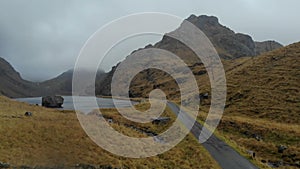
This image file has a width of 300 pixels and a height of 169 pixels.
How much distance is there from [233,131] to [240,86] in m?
39.4

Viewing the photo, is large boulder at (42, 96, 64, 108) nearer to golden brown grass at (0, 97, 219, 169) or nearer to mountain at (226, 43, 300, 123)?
mountain at (226, 43, 300, 123)

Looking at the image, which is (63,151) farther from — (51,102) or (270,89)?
(270,89)

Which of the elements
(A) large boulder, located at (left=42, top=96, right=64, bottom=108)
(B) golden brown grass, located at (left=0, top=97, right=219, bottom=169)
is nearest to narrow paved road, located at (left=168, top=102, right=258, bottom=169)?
(B) golden brown grass, located at (left=0, top=97, right=219, bottom=169)

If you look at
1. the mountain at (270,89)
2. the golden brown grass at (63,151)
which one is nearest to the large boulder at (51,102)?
the mountain at (270,89)

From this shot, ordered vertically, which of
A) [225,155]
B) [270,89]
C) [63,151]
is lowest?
[225,155]

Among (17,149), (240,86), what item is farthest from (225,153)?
(240,86)

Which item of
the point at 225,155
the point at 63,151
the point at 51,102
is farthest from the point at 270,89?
the point at 63,151

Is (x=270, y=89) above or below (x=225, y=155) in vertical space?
above

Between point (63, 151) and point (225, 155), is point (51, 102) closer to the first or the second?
point (63, 151)

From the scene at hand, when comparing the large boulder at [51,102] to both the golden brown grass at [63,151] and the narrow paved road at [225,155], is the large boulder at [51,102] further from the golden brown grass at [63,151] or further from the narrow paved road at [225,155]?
the narrow paved road at [225,155]

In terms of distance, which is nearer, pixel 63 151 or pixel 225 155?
pixel 63 151

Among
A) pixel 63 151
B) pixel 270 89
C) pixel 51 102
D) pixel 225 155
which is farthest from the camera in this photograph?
pixel 51 102

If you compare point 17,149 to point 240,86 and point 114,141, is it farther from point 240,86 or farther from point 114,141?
point 240,86

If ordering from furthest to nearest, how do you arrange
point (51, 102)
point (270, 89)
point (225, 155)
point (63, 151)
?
point (51, 102) < point (270, 89) < point (225, 155) < point (63, 151)
